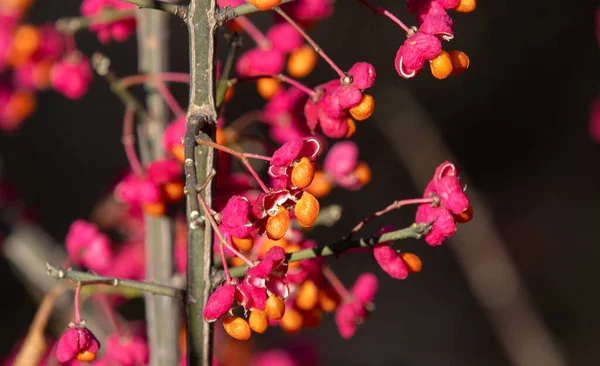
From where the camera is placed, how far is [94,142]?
13.4ft

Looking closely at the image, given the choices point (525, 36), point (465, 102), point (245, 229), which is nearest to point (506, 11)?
point (525, 36)

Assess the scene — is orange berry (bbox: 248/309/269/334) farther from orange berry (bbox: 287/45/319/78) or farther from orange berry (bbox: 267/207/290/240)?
orange berry (bbox: 287/45/319/78)

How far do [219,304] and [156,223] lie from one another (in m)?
0.59

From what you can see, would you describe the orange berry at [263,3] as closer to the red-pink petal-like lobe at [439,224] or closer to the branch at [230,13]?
the branch at [230,13]

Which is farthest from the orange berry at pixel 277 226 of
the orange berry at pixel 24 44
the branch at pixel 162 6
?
the orange berry at pixel 24 44

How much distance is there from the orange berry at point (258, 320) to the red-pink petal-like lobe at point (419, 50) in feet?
1.06

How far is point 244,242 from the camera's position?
0.88 meters

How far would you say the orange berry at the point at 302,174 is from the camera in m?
0.83

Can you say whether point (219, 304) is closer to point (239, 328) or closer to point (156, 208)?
point (239, 328)

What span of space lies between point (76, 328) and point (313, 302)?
1.12 ft

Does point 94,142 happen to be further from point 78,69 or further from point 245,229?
point 245,229

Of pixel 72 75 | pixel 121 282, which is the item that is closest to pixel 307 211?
pixel 121 282

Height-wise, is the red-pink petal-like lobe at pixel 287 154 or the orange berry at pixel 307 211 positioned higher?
the red-pink petal-like lobe at pixel 287 154

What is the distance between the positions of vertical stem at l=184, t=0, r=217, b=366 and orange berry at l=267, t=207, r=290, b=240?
3.3 inches
